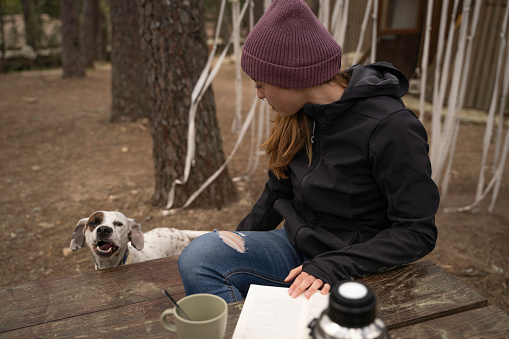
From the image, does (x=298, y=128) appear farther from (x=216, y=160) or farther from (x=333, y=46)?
(x=216, y=160)

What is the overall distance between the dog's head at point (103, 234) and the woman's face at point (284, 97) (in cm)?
135

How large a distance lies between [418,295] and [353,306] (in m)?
0.70

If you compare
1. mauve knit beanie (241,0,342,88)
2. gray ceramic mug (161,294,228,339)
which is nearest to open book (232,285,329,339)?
gray ceramic mug (161,294,228,339)

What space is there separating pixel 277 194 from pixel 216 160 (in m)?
2.37

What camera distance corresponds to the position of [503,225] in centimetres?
438

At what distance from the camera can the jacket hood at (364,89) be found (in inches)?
70.1

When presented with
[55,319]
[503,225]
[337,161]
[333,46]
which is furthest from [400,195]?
[503,225]

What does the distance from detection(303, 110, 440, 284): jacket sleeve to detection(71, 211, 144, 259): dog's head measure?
1.51m

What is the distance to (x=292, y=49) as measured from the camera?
182cm

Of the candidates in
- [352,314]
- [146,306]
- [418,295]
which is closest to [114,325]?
[146,306]

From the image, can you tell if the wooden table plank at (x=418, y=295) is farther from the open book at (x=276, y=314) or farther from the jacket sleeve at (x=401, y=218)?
the open book at (x=276, y=314)

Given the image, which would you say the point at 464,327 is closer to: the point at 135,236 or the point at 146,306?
the point at 146,306

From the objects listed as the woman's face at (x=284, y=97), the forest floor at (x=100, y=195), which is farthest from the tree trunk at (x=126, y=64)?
the woman's face at (x=284, y=97)

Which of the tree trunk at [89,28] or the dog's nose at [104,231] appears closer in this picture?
the dog's nose at [104,231]
